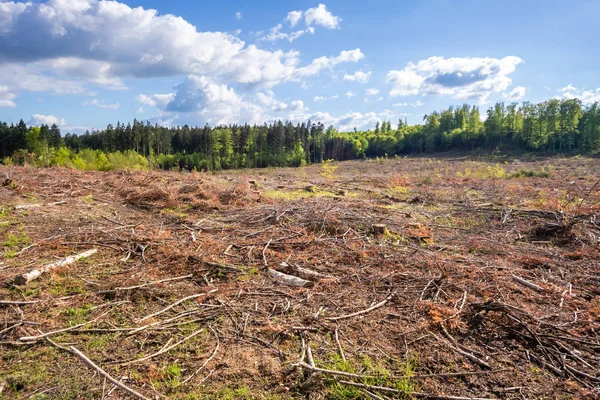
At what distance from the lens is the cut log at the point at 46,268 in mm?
4945

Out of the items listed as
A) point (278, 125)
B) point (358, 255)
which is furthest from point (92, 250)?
point (278, 125)

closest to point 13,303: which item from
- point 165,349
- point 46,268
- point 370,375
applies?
point 46,268

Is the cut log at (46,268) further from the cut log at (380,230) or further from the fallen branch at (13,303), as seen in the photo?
the cut log at (380,230)

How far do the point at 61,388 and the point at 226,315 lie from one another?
6.14 ft

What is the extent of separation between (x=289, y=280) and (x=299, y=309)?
3.05 feet

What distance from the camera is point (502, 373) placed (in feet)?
11.3

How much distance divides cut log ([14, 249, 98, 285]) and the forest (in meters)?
29.1

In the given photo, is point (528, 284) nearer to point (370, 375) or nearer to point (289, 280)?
point (370, 375)

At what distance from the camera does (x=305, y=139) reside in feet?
250

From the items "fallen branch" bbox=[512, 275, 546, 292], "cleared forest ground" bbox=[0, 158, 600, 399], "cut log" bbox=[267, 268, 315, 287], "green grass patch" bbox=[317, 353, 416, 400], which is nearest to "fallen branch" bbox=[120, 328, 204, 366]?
"cleared forest ground" bbox=[0, 158, 600, 399]

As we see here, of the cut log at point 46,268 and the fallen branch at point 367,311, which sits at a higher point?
the cut log at point 46,268

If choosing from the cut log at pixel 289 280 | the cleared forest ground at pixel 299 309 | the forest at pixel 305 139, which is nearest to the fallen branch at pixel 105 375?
the cleared forest ground at pixel 299 309

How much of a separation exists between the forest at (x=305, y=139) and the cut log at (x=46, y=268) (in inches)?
1147

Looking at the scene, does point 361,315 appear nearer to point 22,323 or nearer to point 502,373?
point 502,373
